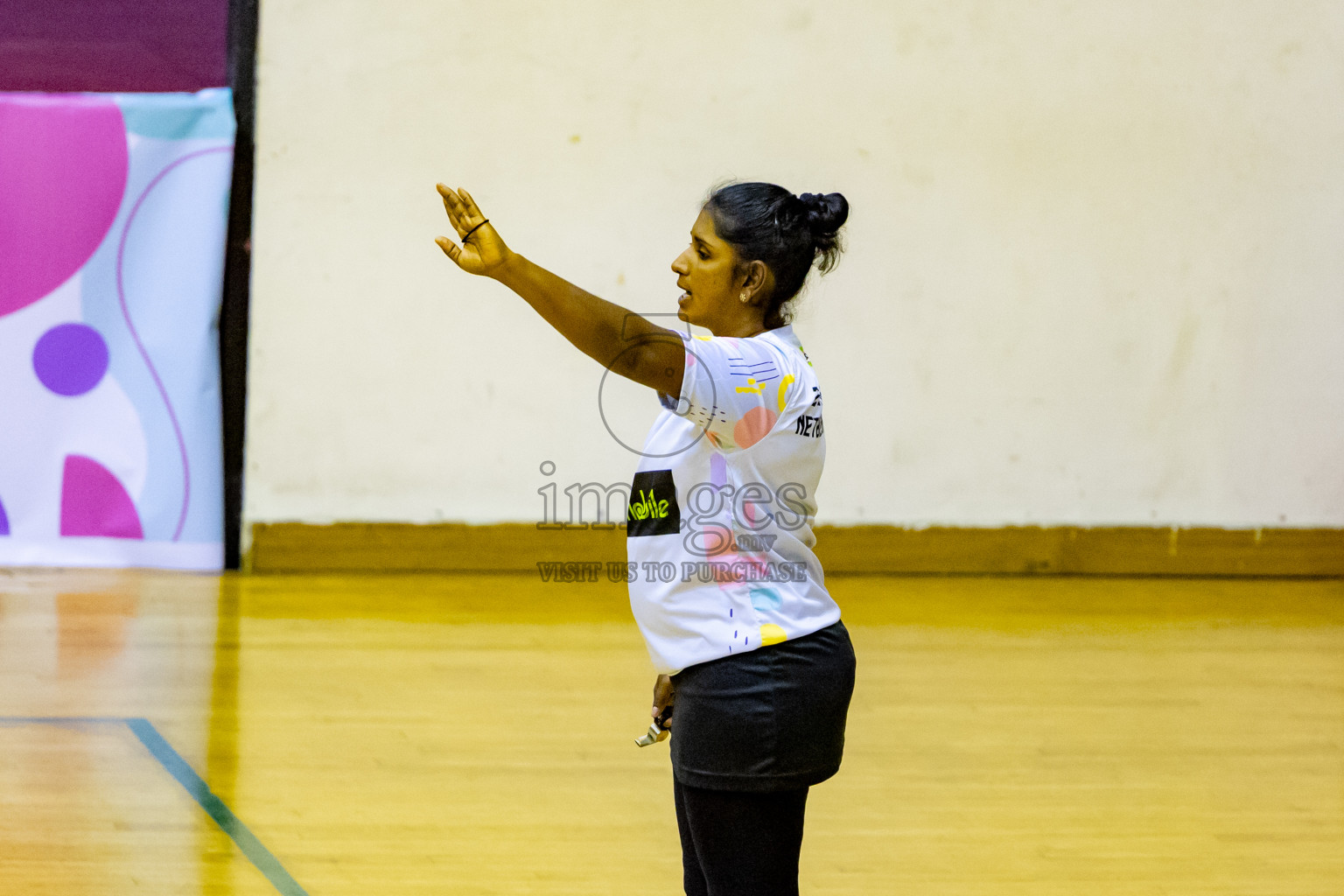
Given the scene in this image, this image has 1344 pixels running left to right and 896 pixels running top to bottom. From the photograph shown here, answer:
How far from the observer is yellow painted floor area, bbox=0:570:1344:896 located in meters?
2.00

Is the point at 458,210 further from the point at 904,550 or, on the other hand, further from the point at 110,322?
the point at 904,550

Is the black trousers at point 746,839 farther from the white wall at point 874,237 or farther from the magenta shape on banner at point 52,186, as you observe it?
the magenta shape on banner at point 52,186

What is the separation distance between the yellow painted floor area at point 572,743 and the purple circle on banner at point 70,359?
58cm

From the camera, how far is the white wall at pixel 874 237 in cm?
393

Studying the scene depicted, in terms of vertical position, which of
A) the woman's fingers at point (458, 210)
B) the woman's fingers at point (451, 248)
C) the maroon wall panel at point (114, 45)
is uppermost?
the maroon wall panel at point (114, 45)

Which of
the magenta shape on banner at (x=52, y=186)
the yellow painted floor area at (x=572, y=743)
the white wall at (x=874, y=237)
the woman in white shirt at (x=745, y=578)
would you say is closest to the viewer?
the woman in white shirt at (x=745, y=578)

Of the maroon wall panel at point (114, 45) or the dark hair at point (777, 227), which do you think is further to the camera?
the maroon wall panel at point (114, 45)

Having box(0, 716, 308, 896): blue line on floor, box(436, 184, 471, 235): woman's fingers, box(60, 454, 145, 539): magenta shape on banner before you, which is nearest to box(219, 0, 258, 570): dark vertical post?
box(60, 454, 145, 539): magenta shape on banner

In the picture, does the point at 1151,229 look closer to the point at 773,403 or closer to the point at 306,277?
the point at 306,277

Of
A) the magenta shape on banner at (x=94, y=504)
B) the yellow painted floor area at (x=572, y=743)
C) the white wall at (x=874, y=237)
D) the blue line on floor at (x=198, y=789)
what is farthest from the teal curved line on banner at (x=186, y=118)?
the blue line on floor at (x=198, y=789)

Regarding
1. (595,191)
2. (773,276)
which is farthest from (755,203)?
(595,191)

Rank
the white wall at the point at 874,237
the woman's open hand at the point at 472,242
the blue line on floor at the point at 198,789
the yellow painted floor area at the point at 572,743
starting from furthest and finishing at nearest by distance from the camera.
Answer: the white wall at the point at 874,237
the yellow painted floor area at the point at 572,743
the blue line on floor at the point at 198,789
the woman's open hand at the point at 472,242

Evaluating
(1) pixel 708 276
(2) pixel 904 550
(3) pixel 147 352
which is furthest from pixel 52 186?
(1) pixel 708 276

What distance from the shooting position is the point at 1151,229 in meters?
4.18
